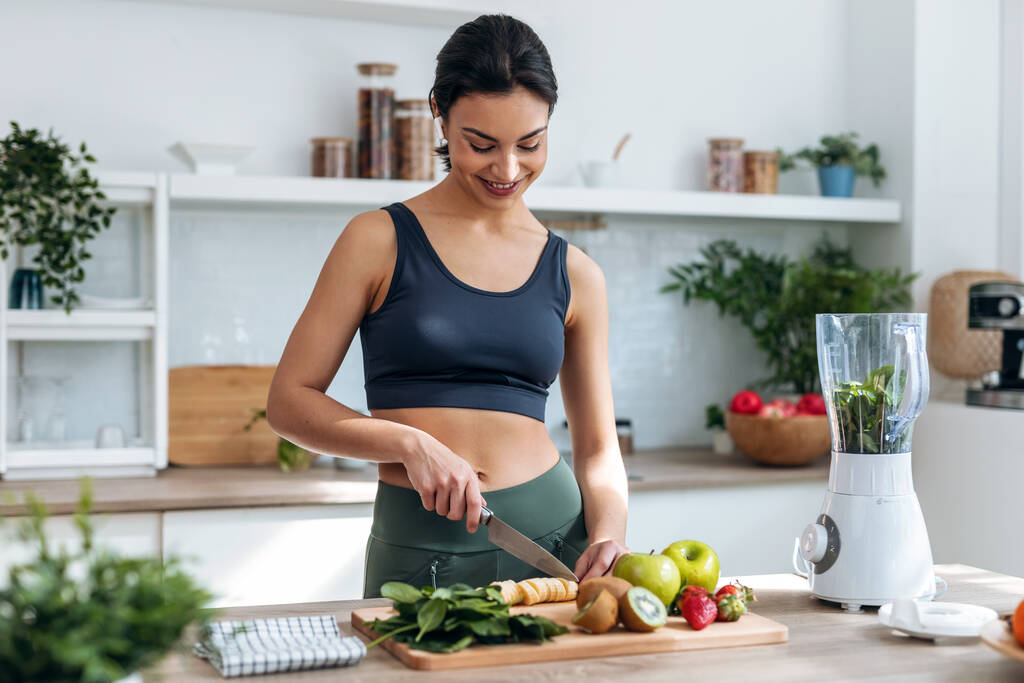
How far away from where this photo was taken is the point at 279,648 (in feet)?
3.62

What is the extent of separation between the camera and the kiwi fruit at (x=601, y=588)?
1197 millimetres

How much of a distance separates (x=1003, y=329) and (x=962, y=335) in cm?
28

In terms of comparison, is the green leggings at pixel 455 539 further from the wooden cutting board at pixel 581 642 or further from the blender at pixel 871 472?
the blender at pixel 871 472

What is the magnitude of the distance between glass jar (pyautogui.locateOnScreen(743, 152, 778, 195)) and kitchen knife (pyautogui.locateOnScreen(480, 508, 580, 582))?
215 cm

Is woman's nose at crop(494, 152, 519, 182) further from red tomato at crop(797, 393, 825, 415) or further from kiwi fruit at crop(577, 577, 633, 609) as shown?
red tomato at crop(797, 393, 825, 415)

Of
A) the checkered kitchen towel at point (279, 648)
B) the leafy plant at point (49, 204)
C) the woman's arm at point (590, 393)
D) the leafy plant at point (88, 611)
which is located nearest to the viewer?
the leafy plant at point (88, 611)

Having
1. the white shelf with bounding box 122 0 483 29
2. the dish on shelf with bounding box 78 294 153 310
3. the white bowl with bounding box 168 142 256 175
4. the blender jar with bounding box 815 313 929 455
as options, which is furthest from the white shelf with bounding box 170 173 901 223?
the blender jar with bounding box 815 313 929 455

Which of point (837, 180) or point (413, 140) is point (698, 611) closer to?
point (413, 140)

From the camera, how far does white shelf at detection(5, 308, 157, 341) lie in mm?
2619

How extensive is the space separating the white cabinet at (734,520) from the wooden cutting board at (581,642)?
1.52 meters

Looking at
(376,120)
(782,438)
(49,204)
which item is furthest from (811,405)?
(49,204)

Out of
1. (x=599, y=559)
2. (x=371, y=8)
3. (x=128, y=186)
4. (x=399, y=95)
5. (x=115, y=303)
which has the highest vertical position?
(x=371, y=8)

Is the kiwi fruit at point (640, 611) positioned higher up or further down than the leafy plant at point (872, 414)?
further down

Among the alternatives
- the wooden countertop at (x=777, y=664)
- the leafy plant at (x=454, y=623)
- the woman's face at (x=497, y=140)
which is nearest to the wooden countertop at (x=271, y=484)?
the wooden countertop at (x=777, y=664)
